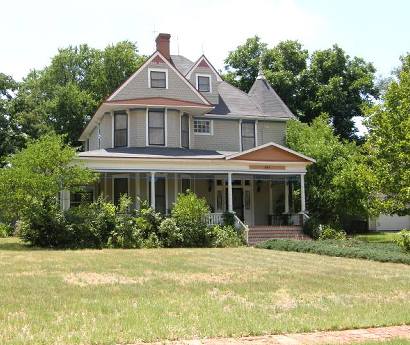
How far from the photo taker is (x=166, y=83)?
3062cm

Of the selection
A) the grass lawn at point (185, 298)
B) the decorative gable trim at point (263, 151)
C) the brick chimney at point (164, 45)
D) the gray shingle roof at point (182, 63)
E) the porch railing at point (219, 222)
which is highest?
the brick chimney at point (164, 45)

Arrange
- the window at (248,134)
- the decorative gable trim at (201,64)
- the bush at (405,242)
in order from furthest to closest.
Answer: the decorative gable trim at (201,64) → the window at (248,134) → the bush at (405,242)

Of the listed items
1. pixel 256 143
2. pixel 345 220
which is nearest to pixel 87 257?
pixel 256 143

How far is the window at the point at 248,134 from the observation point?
33.3 m

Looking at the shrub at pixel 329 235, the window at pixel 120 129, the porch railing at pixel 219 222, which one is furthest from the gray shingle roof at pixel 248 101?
the shrub at pixel 329 235

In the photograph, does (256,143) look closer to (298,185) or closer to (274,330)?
(298,185)

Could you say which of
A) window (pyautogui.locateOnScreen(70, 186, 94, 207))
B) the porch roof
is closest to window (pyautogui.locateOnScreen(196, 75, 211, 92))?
the porch roof

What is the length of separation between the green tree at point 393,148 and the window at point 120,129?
1286cm

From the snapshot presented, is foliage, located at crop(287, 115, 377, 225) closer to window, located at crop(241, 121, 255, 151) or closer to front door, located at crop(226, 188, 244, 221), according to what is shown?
window, located at crop(241, 121, 255, 151)

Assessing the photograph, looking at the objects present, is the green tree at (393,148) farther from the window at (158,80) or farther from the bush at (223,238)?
the window at (158,80)

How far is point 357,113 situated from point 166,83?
22.1 m

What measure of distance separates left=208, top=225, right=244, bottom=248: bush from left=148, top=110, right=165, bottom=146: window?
253 inches

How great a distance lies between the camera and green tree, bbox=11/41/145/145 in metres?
44.4

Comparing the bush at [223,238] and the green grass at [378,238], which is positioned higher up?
the bush at [223,238]
